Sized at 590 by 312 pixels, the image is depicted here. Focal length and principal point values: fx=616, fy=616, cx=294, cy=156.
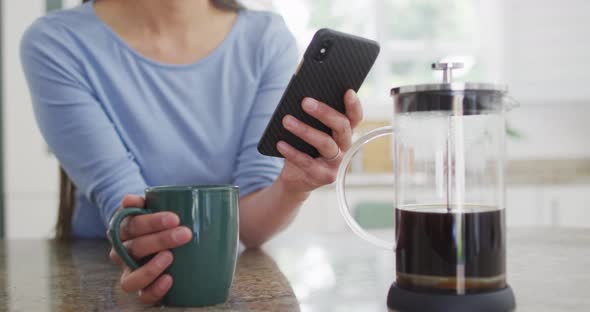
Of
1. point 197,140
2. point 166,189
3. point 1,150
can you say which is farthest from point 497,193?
point 1,150

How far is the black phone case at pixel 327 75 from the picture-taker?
2.23 ft

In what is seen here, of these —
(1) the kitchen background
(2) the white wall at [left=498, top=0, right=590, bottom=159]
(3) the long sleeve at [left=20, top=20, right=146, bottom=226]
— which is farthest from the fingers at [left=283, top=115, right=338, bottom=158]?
(2) the white wall at [left=498, top=0, right=590, bottom=159]

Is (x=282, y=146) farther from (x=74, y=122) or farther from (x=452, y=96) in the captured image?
(x=74, y=122)

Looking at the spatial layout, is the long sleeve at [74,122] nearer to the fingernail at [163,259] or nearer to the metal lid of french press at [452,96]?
the fingernail at [163,259]

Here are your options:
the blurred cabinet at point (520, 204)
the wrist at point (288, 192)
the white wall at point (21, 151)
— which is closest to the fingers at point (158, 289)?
the wrist at point (288, 192)

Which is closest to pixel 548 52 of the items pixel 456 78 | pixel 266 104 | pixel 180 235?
pixel 456 78

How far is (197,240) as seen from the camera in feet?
1.98

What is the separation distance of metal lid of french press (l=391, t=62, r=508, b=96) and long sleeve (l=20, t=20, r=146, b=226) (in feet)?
1.76

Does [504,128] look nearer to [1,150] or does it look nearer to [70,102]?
[70,102]

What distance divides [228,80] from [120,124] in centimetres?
22

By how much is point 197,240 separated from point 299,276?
21cm

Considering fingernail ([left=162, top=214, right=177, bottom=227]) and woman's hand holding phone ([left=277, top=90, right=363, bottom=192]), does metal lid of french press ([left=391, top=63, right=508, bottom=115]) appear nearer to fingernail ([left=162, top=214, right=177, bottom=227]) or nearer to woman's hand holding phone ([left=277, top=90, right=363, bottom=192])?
woman's hand holding phone ([left=277, top=90, right=363, bottom=192])

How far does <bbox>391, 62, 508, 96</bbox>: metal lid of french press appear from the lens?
564 mm

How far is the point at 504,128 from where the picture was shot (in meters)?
0.64
